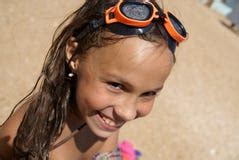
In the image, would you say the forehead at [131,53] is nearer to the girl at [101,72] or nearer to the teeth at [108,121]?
the girl at [101,72]

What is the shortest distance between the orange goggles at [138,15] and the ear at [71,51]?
0.66 feet

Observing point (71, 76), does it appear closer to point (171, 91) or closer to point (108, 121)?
point (108, 121)

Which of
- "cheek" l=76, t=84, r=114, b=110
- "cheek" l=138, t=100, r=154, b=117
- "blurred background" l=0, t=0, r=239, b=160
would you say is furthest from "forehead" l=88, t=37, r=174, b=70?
"blurred background" l=0, t=0, r=239, b=160

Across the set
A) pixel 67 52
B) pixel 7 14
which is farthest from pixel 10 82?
pixel 67 52

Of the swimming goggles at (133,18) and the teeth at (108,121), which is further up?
the swimming goggles at (133,18)

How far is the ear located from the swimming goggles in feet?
0.37

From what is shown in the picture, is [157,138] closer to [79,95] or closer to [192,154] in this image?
[192,154]

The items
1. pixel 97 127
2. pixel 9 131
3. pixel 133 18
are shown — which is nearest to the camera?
pixel 133 18

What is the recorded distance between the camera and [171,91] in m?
5.09

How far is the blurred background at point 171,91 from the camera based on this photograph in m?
3.80

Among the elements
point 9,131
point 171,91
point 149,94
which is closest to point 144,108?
point 149,94

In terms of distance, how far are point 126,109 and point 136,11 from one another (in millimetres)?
388

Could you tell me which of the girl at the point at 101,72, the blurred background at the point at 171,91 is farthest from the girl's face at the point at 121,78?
the blurred background at the point at 171,91

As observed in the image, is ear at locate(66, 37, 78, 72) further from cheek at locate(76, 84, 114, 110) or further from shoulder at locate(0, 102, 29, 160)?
shoulder at locate(0, 102, 29, 160)
